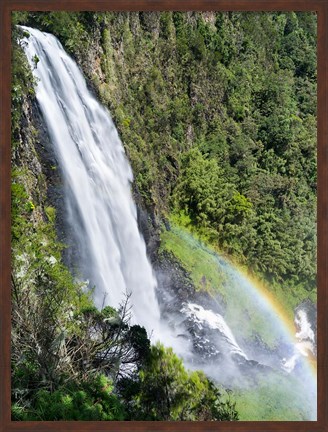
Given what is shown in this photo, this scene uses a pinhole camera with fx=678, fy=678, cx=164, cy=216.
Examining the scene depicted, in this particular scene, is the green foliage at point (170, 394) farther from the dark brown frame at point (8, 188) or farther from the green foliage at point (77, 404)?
the dark brown frame at point (8, 188)

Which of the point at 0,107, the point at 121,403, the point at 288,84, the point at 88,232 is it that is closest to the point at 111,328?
the point at 121,403

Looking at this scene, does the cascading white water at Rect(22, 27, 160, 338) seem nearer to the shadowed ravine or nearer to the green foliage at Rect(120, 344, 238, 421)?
the shadowed ravine

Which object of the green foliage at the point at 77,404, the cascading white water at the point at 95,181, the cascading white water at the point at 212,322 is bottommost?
the green foliage at the point at 77,404

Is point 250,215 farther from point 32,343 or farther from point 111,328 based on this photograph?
point 32,343

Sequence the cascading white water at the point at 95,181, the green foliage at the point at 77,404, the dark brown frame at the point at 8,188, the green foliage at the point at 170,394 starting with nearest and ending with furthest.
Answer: the dark brown frame at the point at 8,188
the green foliage at the point at 77,404
the green foliage at the point at 170,394
the cascading white water at the point at 95,181

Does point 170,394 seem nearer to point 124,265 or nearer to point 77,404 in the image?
point 77,404

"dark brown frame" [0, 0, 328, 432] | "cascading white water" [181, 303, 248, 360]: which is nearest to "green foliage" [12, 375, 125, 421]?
"dark brown frame" [0, 0, 328, 432]

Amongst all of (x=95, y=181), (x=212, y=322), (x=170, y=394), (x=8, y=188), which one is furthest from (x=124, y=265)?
(x=8, y=188)

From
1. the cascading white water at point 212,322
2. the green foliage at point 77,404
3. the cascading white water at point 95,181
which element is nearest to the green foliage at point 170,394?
the green foliage at point 77,404
